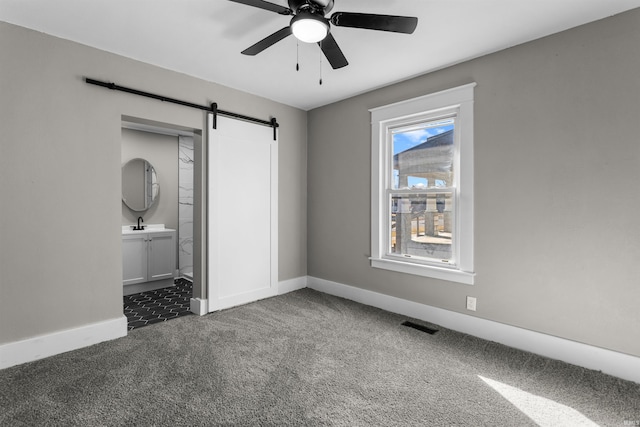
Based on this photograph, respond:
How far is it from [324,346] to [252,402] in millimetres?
884

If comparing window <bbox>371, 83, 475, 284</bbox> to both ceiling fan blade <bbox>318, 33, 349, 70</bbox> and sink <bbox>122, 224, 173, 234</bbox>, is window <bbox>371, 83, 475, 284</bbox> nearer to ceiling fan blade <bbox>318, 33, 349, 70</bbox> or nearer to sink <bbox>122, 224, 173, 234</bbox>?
ceiling fan blade <bbox>318, 33, 349, 70</bbox>

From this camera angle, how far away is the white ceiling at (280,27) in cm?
214

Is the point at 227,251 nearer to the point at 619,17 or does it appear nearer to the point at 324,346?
the point at 324,346

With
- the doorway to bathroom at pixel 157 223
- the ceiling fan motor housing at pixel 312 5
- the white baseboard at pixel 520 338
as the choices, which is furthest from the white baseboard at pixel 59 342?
the ceiling fan motor housing at pixel 312 5

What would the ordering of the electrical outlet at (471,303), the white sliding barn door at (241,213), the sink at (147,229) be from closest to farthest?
the electrical outlet at (471,303) → the white sliding barn door at (241,213) → the sink at (147,229)

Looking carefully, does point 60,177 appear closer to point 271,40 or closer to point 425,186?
point 271,40

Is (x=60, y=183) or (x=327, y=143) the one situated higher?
(x=327, y=143)

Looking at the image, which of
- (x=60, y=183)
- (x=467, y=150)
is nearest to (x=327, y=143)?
(x=467, y=150)

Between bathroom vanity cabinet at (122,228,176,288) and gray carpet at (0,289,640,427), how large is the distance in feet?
5.16

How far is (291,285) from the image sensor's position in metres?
4.34

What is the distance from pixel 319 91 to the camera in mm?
3746

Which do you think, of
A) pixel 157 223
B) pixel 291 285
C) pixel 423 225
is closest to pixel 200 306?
pixel 291 285

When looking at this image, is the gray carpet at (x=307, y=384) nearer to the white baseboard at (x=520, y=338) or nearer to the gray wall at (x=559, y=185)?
the white baseboard at (x=520, y=338)

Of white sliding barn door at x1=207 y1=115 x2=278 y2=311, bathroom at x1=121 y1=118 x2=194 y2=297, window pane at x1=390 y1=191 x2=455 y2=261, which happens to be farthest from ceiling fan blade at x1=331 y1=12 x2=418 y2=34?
bathroom at x1=121 y1=118 x2=194 y2=297
